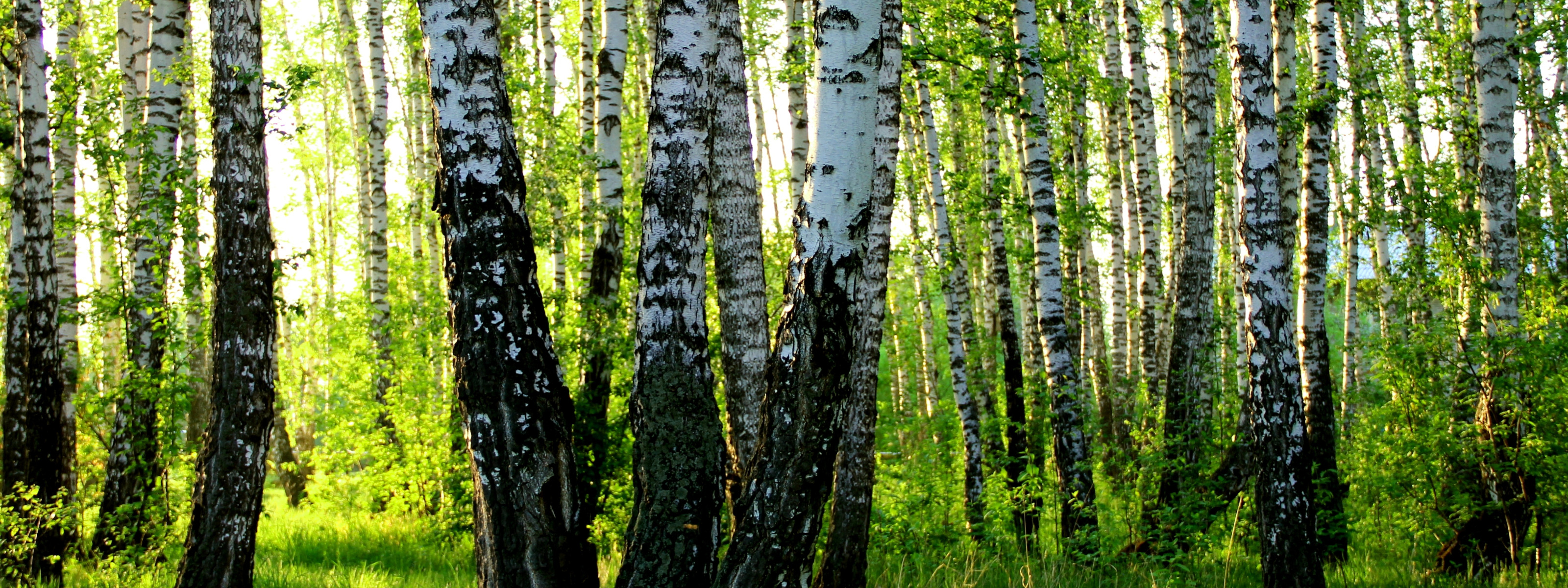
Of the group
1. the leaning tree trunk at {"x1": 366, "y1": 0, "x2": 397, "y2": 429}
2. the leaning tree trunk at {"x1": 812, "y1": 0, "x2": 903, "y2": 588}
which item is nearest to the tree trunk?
the leaning tree trunk at {"x1": 812, "y1": 0, "x2": 903, "y2": 588}

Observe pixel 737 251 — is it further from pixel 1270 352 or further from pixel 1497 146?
pixel 1497 146

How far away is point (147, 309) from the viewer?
7.79m

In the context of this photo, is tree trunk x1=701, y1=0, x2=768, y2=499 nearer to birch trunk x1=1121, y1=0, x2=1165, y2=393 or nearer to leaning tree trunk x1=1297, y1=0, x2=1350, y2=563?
leaning tree trunk x1=1297, y1=0, x2=1350, y2=563

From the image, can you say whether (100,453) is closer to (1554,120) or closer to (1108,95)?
(1108,95)

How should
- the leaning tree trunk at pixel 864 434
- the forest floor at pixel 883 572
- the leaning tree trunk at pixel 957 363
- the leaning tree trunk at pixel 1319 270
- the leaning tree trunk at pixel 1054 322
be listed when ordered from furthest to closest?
the leaning tree trunk at pixel 957 363, the leaning tree trunk at pixel 1054 322, the leaning tree trunk at pixel 1319 270, the forest floor at pixel 883 572, the leaning tree trunk at pixel 864 434

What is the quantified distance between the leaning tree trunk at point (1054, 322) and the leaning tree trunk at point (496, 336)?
5.74m

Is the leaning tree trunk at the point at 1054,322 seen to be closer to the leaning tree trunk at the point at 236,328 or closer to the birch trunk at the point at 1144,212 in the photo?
the birch trunk at the point at 1144,212

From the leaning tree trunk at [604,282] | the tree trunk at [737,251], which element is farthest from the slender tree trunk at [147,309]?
the tree trunk at [737,251]

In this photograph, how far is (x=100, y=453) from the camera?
442 inches

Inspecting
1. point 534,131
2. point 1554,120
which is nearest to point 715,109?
point 534,131

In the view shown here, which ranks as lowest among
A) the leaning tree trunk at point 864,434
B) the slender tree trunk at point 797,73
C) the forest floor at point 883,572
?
the forest floor at point 883,572

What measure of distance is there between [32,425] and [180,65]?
128 inches

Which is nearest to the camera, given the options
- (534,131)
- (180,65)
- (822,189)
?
(822,189)

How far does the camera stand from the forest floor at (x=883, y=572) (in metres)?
7.20
